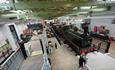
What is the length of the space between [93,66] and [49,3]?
6463mm

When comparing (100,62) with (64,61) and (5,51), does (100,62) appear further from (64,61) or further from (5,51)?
(5,51)

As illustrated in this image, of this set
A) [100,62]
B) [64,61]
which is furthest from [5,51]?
[100,62]

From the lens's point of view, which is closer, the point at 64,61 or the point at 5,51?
the point at 5,51

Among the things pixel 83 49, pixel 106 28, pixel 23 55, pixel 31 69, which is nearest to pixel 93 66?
pixel 83 49

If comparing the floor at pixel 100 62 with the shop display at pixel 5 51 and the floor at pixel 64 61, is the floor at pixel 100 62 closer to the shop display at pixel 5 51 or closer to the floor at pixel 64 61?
the floor at pixel 64 61

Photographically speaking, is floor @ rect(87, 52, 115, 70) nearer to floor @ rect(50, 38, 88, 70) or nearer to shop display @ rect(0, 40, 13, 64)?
floor @ rect(50, 38, 88, 70)

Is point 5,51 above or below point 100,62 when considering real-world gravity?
above

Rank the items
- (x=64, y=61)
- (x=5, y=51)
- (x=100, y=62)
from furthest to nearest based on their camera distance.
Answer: (x=64, y=61) < (x=100, y=62) < (x=5, y=51)

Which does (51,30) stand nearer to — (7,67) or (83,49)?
(83,49)

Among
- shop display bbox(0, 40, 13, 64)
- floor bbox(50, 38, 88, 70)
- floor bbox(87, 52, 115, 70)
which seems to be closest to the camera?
shop display bbox(0, 40, 13, 64)

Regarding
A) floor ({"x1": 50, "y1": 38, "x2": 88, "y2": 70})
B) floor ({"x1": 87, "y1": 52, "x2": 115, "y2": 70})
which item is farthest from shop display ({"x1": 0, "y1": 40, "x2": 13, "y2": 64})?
floor ({"x1": 87, "y1": 52, "x2": 115, "y2": 70})

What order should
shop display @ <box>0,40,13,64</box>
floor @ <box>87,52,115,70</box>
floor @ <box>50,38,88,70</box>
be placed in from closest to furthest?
shop display @ <box>0,40,13,64</box>, floor @ <box>87,52,115,70</box>, floor @ <box>50,38,88,70</box>

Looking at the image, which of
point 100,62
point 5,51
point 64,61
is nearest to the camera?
point 5,51

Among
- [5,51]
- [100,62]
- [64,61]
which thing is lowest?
[64,61]
